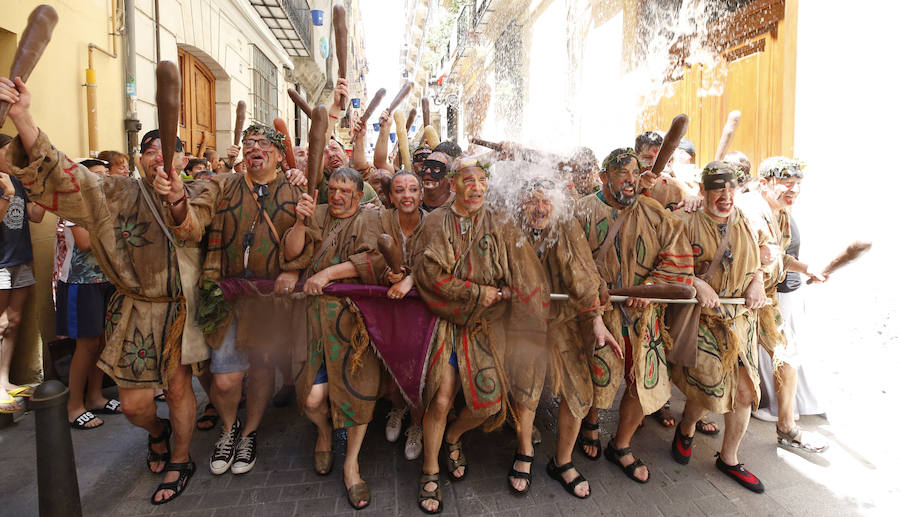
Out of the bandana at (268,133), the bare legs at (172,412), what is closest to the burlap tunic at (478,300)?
the bandana at (268,133)

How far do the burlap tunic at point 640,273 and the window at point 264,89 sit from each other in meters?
8.84

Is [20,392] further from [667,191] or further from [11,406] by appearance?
[667,191]

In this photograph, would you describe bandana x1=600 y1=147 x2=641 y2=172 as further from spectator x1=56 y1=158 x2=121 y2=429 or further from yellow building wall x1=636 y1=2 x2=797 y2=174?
spectator x1=56 y1=158 x2=121 y2=429

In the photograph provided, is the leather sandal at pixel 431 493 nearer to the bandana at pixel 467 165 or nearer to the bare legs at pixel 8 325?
the bandana at pixel 467 165

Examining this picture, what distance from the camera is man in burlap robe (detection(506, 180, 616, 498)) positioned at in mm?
2900

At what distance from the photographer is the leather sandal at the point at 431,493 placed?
278 centimetres

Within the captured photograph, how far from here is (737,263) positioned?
3.08m

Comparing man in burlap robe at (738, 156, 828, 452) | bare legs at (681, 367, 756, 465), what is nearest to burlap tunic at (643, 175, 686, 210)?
man in burlap robe at (738, 156, 828, 452)

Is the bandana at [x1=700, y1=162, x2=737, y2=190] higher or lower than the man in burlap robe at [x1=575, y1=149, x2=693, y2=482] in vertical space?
higher

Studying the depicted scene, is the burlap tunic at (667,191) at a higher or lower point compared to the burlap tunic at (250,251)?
higher

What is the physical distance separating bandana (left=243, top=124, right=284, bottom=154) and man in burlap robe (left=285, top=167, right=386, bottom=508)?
0.46 metres

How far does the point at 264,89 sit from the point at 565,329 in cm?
1092

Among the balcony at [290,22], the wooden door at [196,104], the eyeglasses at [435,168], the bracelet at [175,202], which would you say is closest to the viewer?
the bracelet at [175,202]

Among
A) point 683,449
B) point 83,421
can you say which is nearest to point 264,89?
point 83,421
